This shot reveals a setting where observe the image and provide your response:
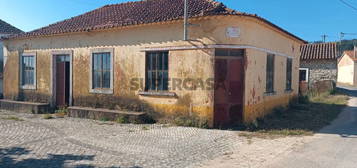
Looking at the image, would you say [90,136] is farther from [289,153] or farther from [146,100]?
[289,153]

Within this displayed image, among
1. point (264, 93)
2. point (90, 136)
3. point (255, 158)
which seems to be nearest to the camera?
point (255, 158)

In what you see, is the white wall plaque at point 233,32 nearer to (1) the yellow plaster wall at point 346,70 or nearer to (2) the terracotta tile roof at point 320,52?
(2) the terracotta tile roof at point 320,52

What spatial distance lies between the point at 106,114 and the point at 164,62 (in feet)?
9.79

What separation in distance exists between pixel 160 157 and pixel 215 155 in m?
1.18

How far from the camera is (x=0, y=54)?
2189 cm

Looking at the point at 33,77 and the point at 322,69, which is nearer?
the point at 33,77

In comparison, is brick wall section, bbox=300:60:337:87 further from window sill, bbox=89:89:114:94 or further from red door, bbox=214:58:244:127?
window sill, bbox=89:89:114:94

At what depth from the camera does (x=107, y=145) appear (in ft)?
21.6

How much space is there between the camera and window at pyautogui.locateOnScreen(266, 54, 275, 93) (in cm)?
1104

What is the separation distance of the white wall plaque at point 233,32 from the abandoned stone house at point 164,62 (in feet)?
0.10

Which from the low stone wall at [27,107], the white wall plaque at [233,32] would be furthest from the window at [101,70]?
the white wall plaque at [233,32]

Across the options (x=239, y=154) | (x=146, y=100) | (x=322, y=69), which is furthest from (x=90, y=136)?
(x=322, y=69)

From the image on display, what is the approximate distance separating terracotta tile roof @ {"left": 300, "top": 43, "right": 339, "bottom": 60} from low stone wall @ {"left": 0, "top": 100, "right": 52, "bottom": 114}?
812 inches

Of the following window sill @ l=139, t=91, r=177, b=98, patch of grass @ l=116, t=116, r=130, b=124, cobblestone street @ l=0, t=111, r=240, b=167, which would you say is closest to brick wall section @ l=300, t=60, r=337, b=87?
window sill @ l=139, t=91, r=177, b=98
